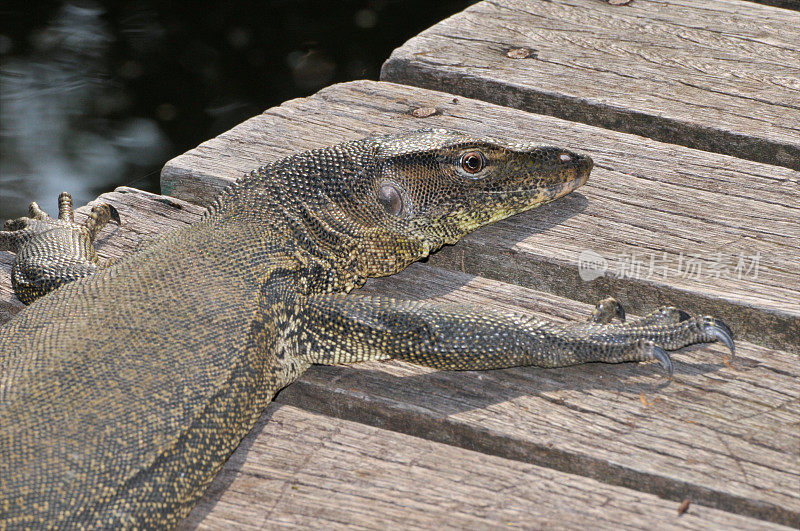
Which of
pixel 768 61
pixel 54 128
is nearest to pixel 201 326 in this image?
pixel 768 61

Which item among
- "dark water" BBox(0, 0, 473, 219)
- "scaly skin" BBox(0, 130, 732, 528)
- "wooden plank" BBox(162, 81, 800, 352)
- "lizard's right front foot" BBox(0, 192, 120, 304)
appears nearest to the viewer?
"scaly skin" BBox(0, 130, 732, 528)

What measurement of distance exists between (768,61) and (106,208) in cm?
398

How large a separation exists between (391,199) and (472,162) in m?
0.44

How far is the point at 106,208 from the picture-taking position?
14.5 ft

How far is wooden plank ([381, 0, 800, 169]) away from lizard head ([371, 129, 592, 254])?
2.97 ft

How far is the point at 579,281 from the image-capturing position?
3898mm

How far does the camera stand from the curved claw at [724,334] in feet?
11.1

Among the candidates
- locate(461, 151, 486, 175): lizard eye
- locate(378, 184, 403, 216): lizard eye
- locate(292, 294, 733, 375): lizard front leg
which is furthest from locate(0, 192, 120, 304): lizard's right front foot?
locate(461, 151, 486, 175): lizard eye

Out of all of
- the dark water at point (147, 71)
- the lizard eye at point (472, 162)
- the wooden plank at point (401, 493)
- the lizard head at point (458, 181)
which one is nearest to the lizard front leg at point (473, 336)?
the wooden plank at point (401, 493)

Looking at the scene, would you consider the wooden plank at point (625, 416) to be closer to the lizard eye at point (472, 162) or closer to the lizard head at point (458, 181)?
the lizard head at point (458, 181)

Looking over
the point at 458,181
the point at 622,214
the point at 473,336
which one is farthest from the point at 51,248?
the point at 622,214

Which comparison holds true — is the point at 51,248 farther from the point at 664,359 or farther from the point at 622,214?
the point at 664,359

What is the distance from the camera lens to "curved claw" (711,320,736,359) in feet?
11.1

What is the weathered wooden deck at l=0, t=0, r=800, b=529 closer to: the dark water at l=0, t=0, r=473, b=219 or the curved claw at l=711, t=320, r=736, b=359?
the curved claw at l=711, t=320, r=736, b=359
